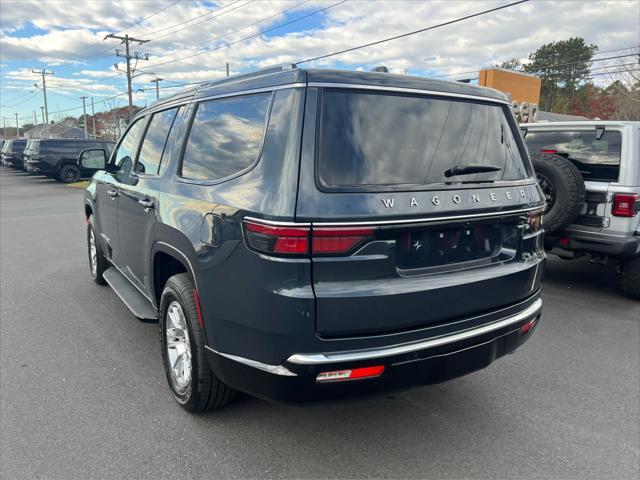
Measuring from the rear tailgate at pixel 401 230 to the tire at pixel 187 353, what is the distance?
0.92 m

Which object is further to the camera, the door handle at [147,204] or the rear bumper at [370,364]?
the door handle at [147,204]

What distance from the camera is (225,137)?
2.75m

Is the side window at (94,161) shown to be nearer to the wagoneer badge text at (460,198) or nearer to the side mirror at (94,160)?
the side mirror at (94,160)

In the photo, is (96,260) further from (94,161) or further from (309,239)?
(309,239)

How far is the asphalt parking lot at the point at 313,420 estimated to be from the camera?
2646 mm

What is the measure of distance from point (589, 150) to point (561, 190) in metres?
0.92

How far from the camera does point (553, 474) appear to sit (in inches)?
103

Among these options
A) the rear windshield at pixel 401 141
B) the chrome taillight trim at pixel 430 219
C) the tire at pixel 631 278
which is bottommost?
the tire at pixel 631 278

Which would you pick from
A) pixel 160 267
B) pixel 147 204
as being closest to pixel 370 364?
pixel 160 267

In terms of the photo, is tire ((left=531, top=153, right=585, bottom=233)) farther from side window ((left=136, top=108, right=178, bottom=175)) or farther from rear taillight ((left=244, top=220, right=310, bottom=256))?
rear taillight ((left=244, top=220, right=310, bottom=256))

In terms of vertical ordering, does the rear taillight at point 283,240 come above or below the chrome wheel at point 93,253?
above

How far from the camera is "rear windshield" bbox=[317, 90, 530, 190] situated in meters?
2.28

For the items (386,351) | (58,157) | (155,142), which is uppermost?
(155,142)

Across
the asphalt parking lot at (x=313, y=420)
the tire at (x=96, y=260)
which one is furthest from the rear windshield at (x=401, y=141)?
the tire at (x=96, y=260)
